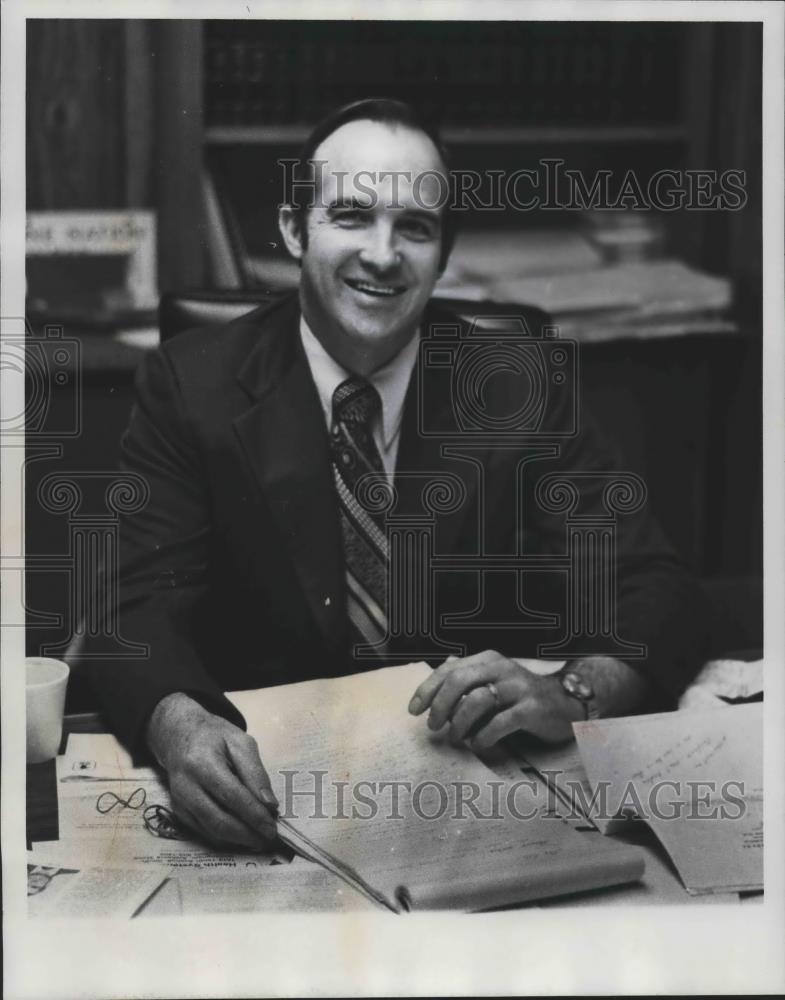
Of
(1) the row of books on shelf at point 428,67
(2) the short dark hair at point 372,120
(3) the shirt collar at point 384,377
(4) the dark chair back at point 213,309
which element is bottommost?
(3) the shirt collar at point 384,377

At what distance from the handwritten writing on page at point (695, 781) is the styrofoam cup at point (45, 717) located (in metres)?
0.61

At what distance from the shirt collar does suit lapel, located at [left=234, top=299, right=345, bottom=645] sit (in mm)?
11

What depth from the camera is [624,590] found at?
175cm

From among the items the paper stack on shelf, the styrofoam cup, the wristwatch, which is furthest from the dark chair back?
the wristwatch

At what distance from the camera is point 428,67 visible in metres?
1.70

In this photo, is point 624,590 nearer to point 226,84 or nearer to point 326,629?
point 326,629

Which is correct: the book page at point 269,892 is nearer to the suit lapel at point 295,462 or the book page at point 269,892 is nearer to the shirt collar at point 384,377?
the suit lapel at point 295,462

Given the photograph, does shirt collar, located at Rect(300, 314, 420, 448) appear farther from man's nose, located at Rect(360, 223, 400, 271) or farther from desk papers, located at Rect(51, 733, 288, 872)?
desk papers, located at Rect(51, 733, 288, 872)

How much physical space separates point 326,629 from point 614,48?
77 cm

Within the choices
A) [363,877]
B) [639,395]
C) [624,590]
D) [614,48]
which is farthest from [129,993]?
[614,48]

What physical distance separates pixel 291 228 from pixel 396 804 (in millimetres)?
684

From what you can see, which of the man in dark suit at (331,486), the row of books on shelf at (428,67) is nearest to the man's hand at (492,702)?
the man in dark suit at (331,486)

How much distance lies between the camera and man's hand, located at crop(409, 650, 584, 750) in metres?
1.68

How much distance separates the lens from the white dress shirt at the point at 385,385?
171 cm
